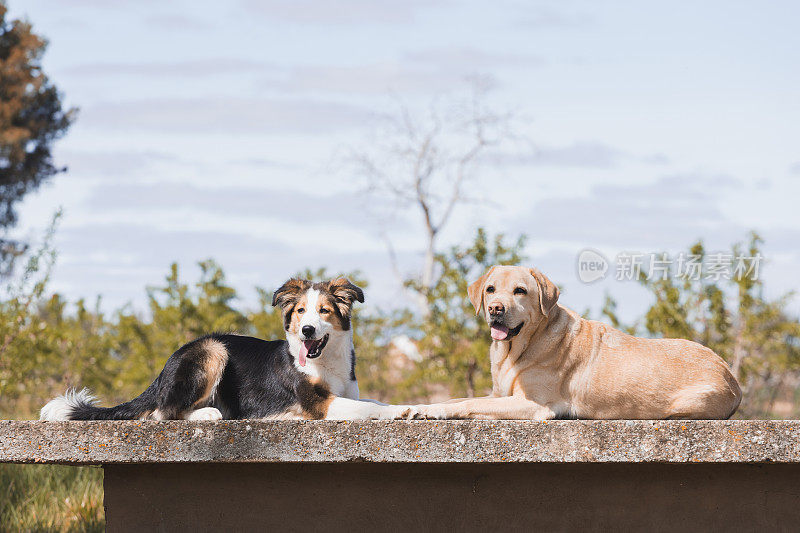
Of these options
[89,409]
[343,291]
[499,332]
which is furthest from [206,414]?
[499,332]

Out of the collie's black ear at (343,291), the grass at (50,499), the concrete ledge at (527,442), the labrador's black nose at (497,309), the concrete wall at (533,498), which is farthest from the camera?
the grass at (50,499)

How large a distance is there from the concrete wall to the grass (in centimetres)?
389

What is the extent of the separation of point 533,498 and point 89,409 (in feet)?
7.30

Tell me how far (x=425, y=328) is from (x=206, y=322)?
2.71 m

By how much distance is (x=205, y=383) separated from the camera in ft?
14.2

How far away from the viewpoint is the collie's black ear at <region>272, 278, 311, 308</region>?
4289mm

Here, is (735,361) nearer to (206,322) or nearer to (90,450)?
(206,322)

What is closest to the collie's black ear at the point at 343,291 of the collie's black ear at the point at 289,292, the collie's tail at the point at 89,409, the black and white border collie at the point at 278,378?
the black and white border collie at the point at 278,378

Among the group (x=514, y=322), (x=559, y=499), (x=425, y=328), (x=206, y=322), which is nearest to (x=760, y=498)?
(x=559, y=499)

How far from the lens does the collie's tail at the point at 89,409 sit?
171 inches

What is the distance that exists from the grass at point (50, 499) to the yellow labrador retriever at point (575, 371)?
4.30 metres

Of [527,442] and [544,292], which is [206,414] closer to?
[527,442]

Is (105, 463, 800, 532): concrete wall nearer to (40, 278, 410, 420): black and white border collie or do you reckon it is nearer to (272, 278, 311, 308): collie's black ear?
(40, 278, 410, 420): black and white border collie

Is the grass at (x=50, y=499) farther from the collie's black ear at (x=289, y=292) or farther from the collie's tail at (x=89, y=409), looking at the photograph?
the collie's black ear at (x=289, y=292)
